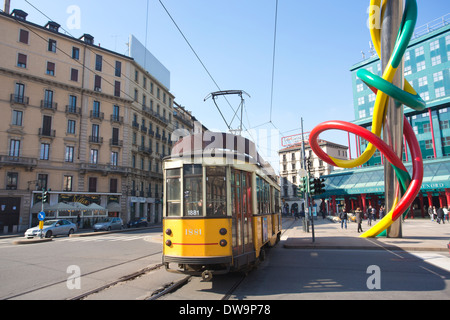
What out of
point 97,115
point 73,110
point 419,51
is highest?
point 419,51

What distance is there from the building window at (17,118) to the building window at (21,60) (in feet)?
16.2

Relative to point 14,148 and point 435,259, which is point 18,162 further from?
A: point 435,259

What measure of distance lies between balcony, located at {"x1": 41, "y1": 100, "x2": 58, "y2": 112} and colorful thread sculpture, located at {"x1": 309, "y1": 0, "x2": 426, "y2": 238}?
30904 millimetres

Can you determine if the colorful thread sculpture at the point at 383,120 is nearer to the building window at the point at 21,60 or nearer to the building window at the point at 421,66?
the building window at the point at 421,66

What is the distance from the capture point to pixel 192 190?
6.88m

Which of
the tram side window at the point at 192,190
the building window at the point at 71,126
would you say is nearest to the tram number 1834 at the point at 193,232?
the tram side window at the point at 192,190

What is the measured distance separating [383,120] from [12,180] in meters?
33.3

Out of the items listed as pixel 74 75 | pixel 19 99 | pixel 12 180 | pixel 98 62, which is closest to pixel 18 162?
pixel 12 180

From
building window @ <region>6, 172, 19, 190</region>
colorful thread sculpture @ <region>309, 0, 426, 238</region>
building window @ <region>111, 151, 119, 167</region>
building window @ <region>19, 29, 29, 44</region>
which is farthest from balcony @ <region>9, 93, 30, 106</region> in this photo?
colorful thread sculpture @ <region>309, 0, 426, 238</region>

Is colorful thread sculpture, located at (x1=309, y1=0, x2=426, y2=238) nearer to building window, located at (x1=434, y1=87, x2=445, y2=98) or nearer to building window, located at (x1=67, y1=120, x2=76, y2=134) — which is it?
building window, located at (x1=434, y1=87, x2=445, y2=98)

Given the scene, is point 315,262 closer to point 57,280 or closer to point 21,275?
point 57,280

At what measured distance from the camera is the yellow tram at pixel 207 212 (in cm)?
654
